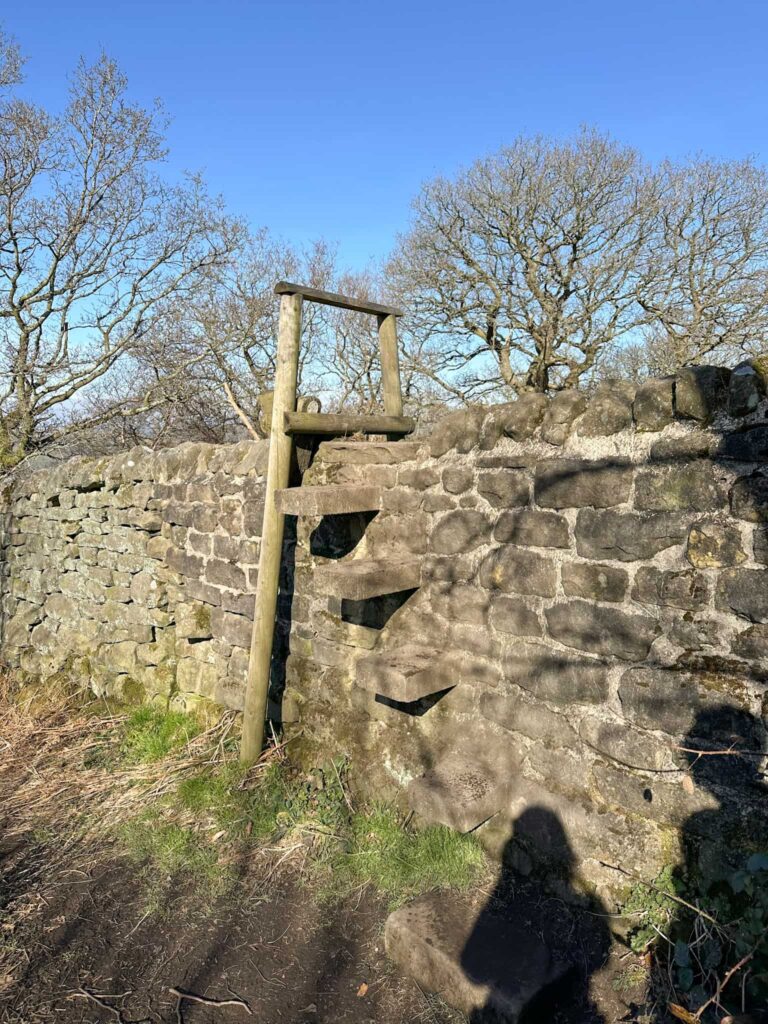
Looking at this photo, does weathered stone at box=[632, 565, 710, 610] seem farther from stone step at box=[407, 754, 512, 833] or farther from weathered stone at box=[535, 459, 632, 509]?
stone step at box=[407, 754, 512, 833]

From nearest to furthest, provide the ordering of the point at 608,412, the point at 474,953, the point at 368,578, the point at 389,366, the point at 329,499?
the point at 474,953, the point at 608,412, the point at 368,578, the point at 329,499, the point at 389,366

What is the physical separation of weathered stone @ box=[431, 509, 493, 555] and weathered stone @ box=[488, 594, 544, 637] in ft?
0.97

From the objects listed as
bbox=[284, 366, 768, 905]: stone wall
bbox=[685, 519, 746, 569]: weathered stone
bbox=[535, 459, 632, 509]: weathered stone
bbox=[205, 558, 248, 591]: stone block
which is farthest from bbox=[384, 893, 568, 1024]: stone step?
bbox=[205, 558, 248, 591]: stone block

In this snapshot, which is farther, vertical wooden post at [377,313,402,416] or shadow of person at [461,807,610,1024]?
vertical wooden post at [377,313,402,416]

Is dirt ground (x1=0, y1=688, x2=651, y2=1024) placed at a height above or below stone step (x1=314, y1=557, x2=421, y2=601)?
below

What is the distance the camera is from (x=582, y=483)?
251cm

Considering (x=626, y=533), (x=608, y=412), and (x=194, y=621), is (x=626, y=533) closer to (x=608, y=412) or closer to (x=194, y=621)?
(x=608, y=412)

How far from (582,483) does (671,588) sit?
0.53 meters

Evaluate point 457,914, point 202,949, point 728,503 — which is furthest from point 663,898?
point 202,949

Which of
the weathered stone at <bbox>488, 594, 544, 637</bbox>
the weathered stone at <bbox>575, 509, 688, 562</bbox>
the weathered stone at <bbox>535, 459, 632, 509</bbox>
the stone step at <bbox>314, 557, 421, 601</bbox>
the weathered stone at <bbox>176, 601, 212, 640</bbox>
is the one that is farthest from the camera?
the weathered stone at <bbox>176, 601, 212, 640</bbox>

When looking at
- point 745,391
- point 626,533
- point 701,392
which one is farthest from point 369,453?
point 745,391

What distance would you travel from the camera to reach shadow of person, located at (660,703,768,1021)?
6.68 feet

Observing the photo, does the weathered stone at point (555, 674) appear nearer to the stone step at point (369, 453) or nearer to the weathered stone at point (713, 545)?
the weathered stone at point (713, 545)

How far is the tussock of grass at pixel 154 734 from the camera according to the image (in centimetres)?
420
